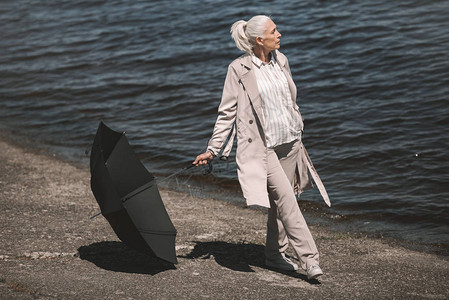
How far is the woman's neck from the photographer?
578cm

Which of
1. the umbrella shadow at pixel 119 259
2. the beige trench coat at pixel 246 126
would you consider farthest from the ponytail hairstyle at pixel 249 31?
the umbrella shadow at pixel 119 259

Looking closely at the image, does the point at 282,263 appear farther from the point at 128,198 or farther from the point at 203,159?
the point at 128,198

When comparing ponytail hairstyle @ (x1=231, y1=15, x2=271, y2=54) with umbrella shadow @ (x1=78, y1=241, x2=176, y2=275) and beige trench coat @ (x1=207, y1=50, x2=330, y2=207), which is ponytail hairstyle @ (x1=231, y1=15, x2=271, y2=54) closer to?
beige trench coat @ (x1=207, y1=50, x2=330, y2=207)

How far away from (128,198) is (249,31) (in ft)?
5.34

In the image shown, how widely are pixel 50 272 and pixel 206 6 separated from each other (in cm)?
1509

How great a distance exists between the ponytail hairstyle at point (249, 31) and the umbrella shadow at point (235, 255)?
1.91 meters

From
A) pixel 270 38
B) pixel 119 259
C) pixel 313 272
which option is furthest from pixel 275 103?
pixel 119 259

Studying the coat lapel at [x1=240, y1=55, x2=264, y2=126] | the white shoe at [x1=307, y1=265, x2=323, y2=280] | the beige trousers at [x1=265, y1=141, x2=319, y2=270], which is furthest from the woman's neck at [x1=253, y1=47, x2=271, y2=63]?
the white shoe at [x1=307, y1=265, x2=323, y2=280]

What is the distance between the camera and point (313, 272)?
5730 millimetres

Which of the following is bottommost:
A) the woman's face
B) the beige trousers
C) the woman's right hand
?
the beige trousers

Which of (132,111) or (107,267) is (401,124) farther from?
(107,267)

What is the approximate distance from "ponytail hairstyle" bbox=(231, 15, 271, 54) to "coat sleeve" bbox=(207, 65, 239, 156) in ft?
0.70

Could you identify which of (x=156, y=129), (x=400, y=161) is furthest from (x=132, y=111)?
(x=400, y=161)

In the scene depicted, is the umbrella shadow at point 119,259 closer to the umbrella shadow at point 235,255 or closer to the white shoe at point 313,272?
the umbrella shadow at point 235,255
